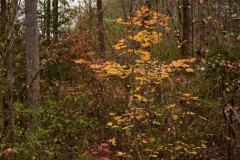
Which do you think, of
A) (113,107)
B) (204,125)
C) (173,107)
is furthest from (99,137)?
(204,125)

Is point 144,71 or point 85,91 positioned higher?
point 144,71

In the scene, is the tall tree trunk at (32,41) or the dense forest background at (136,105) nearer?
the dense forest background at (136,105)

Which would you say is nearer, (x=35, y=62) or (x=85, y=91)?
(x=35, y=62)

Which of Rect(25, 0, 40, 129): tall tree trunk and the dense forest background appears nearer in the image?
the dense forest background

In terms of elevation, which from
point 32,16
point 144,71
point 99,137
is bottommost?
point 99,137

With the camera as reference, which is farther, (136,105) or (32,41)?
(32,41)

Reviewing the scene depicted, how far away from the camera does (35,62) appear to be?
6.43 metres

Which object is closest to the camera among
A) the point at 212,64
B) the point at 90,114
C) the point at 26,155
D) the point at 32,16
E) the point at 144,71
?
the point at 26,155

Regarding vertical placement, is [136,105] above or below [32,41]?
below

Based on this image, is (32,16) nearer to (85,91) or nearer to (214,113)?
(85,91)

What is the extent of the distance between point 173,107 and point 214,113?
A: 146 cm

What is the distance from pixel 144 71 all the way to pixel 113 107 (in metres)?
2.55

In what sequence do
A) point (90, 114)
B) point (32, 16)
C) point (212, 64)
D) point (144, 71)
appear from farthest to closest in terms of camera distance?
point (90, 114), point (32, 16), point (212, 64), point (144, 71)

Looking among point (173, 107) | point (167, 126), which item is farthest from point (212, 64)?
point (167, 126)
